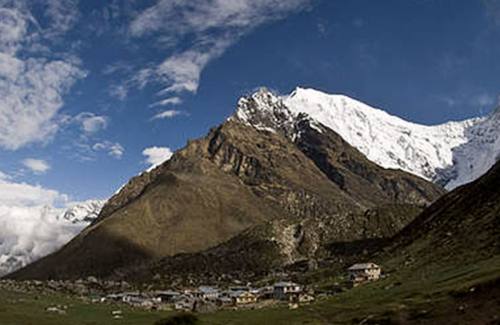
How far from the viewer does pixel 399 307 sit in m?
112

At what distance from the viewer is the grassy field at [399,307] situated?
312 ft

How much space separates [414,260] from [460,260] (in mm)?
33560

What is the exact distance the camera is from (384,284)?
166m

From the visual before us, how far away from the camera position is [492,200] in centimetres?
19812

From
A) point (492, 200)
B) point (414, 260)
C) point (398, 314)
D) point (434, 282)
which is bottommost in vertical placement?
point (398, 314)

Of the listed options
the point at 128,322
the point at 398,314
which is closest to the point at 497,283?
the point at 398,314

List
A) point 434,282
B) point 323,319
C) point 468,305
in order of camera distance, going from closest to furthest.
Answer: point 468,305, point 323,319, point 434,282

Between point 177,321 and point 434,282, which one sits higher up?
point 434,282

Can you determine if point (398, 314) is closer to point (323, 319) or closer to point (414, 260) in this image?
point (323, 319)

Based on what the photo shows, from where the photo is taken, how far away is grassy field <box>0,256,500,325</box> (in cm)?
9506

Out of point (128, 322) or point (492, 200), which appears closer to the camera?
point (128, 322)

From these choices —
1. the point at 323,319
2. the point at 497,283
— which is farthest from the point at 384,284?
the point at 497,283

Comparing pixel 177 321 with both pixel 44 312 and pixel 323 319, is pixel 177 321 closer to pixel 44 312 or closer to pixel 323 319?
pixel 323 319

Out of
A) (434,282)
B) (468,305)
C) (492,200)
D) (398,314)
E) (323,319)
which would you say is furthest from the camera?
(492,200)
